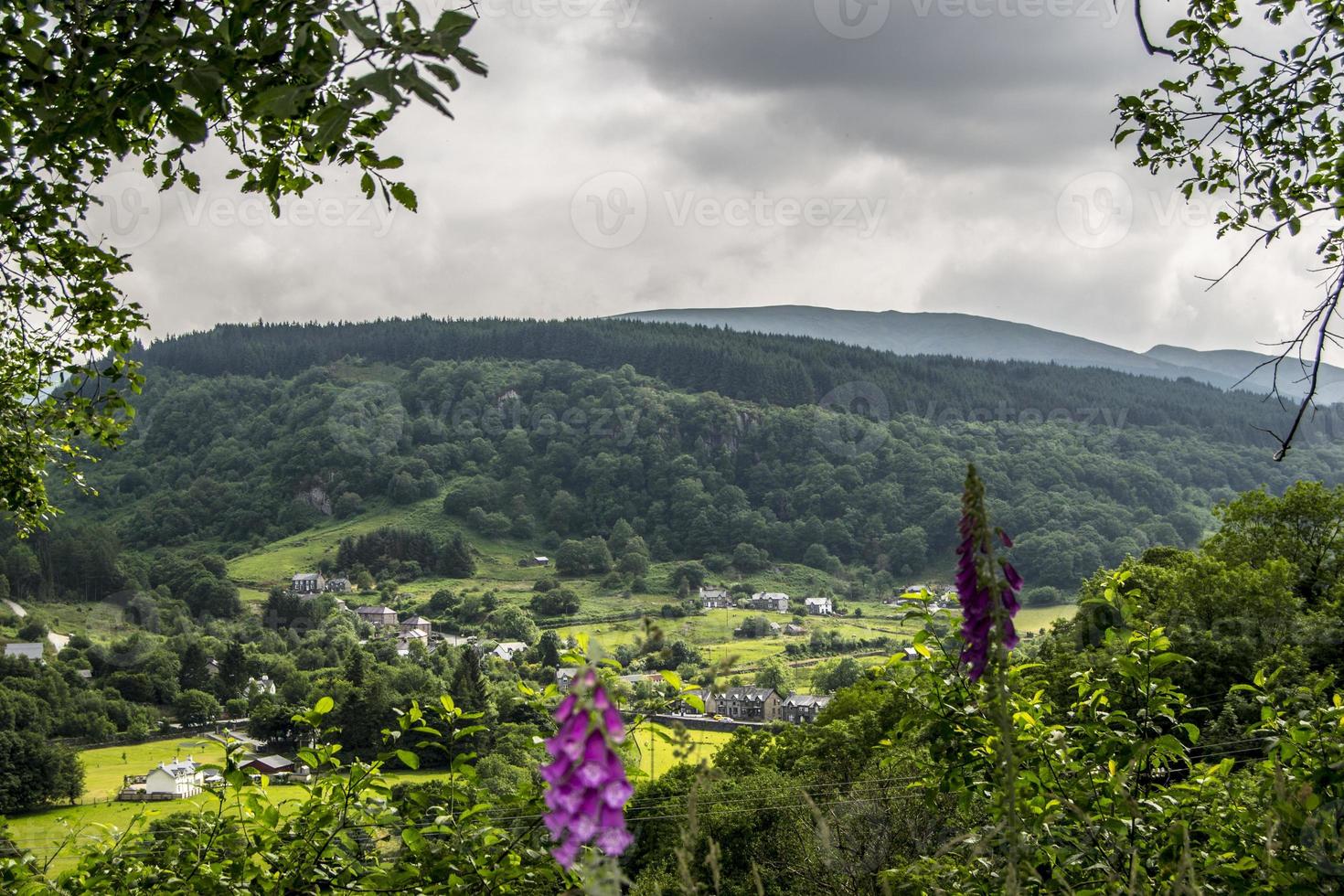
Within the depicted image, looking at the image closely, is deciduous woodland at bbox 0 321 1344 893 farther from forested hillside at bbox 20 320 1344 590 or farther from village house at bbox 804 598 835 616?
village house at bbox 804 598 835 616

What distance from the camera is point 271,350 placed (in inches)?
6909

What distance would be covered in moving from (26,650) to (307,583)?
39920 mm

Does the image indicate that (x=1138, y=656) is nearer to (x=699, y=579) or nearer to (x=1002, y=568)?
(x=1002, y=568)

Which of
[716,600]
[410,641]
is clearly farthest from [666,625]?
[716,600]

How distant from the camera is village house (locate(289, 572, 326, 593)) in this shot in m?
122

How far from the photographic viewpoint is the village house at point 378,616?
10831cm

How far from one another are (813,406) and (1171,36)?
147 metres

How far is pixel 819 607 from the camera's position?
113875 mm

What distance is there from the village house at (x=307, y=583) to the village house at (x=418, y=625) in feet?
61.7

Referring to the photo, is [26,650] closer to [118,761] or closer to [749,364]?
[118,761]

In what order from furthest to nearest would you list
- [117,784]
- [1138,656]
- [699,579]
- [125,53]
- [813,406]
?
[813,406] → [699,579] → [117,784] → [1138,656] → [125,53]

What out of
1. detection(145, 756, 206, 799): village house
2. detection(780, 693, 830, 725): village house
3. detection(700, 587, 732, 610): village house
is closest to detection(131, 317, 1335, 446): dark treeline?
detection(700, 587, 732, 610): village house

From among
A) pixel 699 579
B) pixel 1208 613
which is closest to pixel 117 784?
pixel 1208 613

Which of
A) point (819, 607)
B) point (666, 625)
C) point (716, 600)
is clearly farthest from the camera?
point (716, 600)
